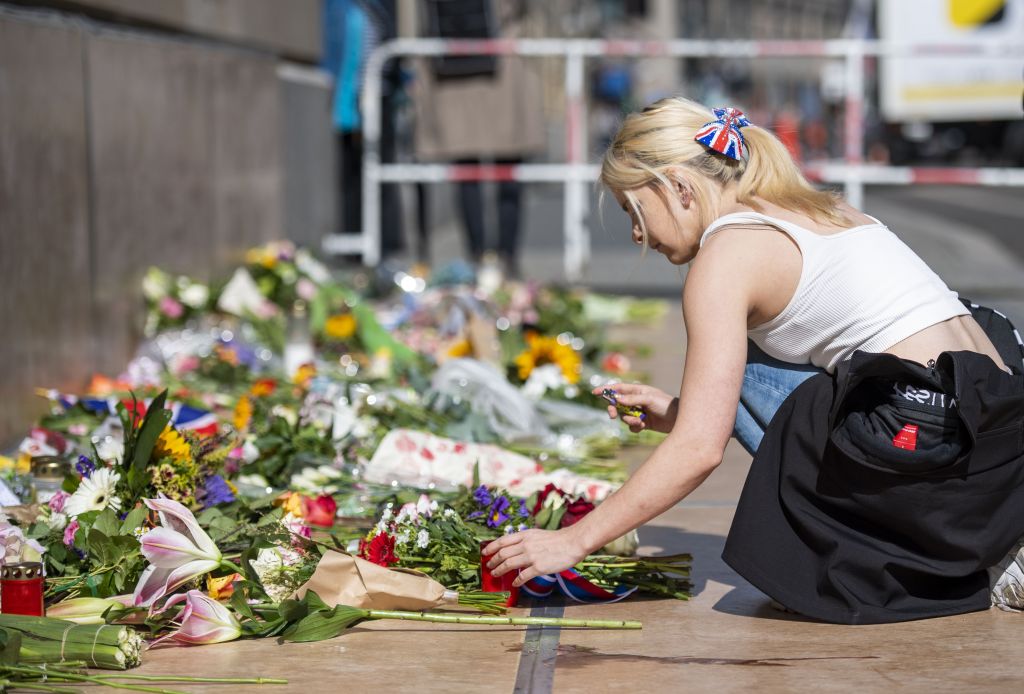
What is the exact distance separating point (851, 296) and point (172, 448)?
4.72 feet

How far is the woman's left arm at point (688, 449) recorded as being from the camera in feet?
9.23

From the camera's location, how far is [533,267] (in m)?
10.5

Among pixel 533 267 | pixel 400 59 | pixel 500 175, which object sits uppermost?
pixel 400 59

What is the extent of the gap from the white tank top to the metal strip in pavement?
0.72 meters

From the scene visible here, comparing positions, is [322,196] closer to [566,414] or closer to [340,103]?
[340,103]

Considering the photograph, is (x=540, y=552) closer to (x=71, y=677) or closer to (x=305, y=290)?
(x=71, y=677)

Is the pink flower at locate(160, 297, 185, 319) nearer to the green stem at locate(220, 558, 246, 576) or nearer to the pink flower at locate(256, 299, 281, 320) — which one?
the pink flower at locate(256, 299, 281, 320)

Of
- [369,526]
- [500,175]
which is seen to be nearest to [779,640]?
[369,526]

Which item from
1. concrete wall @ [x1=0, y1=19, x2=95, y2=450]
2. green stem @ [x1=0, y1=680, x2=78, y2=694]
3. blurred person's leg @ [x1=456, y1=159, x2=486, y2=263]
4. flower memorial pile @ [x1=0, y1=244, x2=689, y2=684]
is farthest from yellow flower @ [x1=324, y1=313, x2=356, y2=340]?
green stem @ [x1=0, y1=680, x2=78, y2=694]

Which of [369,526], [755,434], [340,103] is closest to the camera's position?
[755,434]

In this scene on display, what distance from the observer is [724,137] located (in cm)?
305

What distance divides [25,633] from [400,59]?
24.5ft

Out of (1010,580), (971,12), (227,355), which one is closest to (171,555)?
(1010,580)

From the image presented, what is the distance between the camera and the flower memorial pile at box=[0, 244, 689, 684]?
2.89 m
